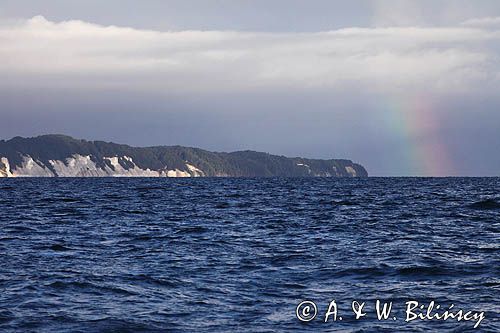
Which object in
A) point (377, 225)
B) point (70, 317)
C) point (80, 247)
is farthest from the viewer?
point (377, 225)

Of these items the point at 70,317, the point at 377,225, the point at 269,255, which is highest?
the point at 377,225

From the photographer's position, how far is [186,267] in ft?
80.4

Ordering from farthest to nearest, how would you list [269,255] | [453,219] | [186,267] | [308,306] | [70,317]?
1. [453,219]
2. [269,255]
3. [186,267]
4. [308,306]
5. [70,317]

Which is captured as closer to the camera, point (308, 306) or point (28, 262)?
point (308, 306)

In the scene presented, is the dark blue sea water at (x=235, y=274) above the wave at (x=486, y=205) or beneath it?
beneath

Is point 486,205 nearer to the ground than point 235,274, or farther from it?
farther from it

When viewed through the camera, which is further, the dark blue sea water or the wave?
the wave

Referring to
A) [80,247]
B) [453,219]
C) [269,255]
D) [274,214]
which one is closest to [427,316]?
[269,255]

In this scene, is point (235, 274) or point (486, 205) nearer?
point (235, 274)

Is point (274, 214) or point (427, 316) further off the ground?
point (274, 214)

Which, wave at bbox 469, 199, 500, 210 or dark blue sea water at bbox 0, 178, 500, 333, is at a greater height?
wave at bbox 469, 199, 500, 210

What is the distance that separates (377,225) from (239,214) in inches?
509

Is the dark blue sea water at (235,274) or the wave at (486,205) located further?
the wave at (486,205)

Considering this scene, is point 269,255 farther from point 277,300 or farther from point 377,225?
point 377,225
